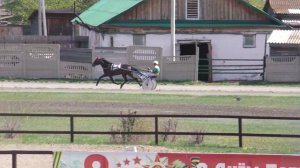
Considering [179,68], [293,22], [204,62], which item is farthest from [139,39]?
[293,22]

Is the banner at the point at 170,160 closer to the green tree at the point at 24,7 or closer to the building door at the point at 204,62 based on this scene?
the building door at the point at 204,62

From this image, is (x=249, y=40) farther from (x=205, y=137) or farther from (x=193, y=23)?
(x=205, y=137)

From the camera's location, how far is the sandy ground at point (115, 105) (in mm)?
19609

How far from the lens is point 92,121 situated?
87.9 ft

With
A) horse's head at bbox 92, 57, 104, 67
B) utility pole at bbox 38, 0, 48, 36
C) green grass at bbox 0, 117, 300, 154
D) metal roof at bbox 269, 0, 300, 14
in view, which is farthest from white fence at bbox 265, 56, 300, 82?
utility pole at bbox 38, 0, 48, 36

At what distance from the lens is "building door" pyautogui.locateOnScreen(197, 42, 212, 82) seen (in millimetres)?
45188

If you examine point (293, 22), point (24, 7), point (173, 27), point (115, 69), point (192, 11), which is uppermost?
point (24, 7)

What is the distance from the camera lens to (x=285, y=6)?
2422 inches

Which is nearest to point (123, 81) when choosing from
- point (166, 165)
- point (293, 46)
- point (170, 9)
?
point (170, 9)

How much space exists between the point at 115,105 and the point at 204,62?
52.8 ft

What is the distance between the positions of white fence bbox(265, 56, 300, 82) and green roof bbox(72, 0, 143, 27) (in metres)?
8.35

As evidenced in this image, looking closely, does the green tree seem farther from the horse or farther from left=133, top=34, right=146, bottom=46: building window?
the horse

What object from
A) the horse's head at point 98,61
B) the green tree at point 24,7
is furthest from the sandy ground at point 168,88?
the green tree at point 24,7

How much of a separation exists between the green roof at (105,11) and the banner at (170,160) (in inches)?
1346
